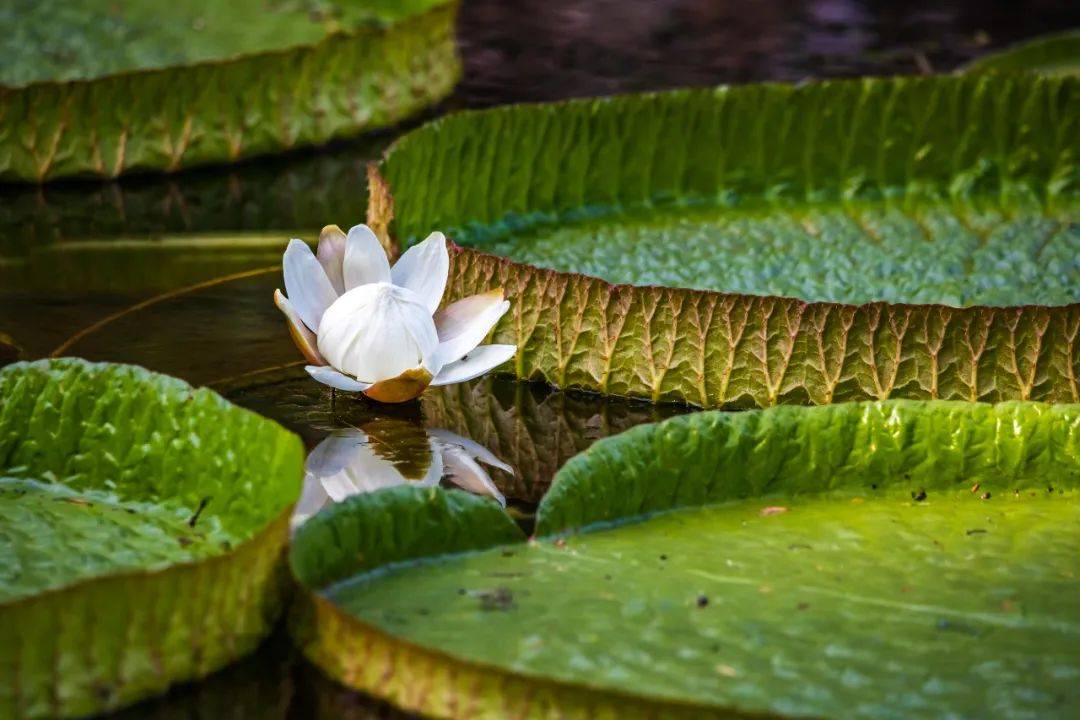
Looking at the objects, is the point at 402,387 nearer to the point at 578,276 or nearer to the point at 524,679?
the point at 578,276

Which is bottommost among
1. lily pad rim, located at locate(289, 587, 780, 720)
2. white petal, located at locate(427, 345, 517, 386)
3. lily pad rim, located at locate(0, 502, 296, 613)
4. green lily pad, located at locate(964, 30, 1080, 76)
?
lily pad rim, located at locate(289, 587, 780, 720)

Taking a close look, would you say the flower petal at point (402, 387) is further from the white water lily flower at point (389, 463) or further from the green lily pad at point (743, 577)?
the green lily pad at point (743, 577)

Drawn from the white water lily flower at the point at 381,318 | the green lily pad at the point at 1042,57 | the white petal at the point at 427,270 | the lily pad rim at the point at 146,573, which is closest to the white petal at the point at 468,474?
the white water lily flower at the point at 381,318

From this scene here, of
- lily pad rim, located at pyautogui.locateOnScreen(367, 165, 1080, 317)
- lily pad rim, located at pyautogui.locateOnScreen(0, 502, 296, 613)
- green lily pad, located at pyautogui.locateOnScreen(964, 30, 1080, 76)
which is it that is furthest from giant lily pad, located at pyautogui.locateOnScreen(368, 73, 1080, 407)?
green lily pad, located at pyautogui.locateOnScreen(964, 30, 1080, 76)

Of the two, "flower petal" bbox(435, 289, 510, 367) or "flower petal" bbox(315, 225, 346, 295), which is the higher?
"flower petal" bbox(315, 225, 346, 295)

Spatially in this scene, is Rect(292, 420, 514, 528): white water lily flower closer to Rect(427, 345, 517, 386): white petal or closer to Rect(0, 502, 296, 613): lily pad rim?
Rect(427, 345, 517, 386): white petal

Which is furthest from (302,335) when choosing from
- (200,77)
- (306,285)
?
(200,77)
